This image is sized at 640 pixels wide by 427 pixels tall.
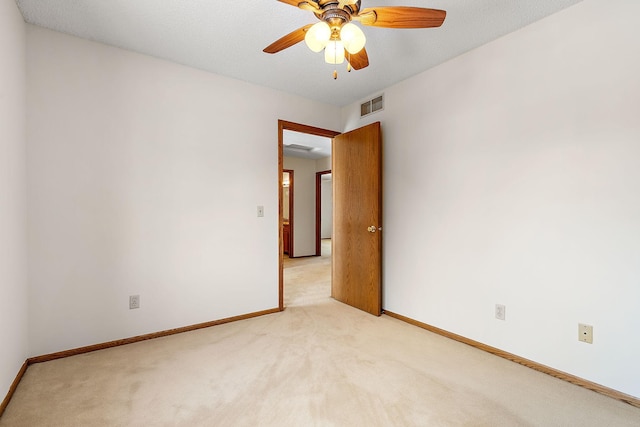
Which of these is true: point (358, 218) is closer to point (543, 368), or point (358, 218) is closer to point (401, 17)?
point (543, 368)

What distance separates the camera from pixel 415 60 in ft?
8.63

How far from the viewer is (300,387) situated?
6.04 feet

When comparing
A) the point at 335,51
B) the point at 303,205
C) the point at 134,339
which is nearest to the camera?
the point at 335,51

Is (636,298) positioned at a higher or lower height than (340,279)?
higher

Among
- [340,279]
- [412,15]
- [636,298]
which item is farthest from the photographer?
[340,279]

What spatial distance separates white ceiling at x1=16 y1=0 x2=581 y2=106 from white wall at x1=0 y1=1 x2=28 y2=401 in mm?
342

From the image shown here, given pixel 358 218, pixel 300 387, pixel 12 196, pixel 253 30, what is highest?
pixel 253 30

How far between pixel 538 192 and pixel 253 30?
7.84ft

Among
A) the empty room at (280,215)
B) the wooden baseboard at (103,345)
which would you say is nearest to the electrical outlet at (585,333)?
the empty room at (280,215)

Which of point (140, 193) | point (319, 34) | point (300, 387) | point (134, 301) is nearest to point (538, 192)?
point (319, 34)

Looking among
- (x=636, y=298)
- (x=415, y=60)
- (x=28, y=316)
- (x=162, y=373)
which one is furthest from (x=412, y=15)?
(x=28, y=316)

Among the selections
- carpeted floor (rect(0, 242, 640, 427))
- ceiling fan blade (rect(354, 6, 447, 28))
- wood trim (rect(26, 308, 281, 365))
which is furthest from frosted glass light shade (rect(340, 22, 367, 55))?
wood trim (rect(26, 308, 281, 365))

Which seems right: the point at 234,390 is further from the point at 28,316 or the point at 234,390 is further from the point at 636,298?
the point at 636,298

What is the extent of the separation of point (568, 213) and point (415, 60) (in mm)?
1729
